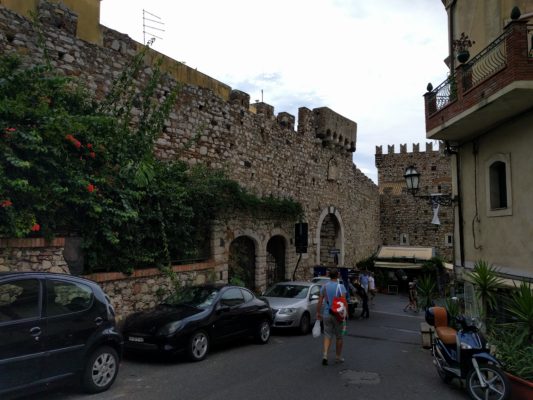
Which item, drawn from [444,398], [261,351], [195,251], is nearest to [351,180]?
[195,251]

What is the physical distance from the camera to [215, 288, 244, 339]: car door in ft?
29.1

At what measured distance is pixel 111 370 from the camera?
20.8ft

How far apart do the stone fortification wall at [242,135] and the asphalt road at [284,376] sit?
17.3ft

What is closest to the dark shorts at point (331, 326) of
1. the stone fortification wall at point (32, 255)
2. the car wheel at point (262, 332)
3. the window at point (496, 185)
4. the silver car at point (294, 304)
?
the car wheel at point (262, 332)

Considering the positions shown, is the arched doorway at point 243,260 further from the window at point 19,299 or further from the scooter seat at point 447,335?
the window at point 19,299

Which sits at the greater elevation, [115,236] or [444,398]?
[115,236]

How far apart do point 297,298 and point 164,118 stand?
5983 millimetres

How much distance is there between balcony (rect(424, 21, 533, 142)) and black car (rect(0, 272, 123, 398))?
25.2ft

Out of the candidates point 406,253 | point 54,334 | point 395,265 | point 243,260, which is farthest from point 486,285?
A: point 406,253

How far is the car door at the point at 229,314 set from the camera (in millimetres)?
8867

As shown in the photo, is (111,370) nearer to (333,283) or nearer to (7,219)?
(7,219)

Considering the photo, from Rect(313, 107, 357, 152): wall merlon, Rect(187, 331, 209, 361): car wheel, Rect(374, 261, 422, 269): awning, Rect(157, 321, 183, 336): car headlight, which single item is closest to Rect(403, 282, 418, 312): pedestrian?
Rect(374, 261, 422, 269): awning

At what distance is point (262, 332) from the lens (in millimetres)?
10102

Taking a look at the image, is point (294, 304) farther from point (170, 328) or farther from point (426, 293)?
point (170, 328)
